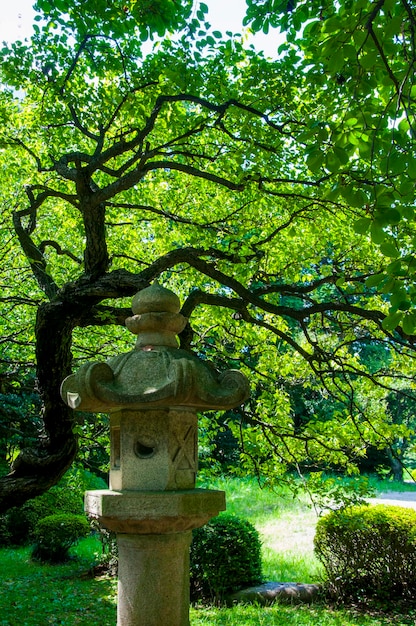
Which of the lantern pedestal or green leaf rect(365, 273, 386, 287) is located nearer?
green leaf rect(365, 273, 386, 287)

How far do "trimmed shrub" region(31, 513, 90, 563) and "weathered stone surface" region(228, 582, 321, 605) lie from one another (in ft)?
14.3

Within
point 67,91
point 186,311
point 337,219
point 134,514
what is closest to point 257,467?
point 186,311

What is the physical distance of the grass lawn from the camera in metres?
7.62

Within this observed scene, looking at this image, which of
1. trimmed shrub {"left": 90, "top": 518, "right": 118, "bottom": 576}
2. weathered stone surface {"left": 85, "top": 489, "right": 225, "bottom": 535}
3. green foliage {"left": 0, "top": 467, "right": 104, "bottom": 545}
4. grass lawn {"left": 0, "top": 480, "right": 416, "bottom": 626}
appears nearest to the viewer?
weathered stone surface {"left": 85, "top": 489, "right": 225, "bottom": 535}

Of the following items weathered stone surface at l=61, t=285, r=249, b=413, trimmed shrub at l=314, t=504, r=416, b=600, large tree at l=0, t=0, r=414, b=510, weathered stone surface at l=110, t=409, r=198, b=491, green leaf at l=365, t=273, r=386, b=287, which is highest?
large tree at l=0, t=0, r=414, b=510

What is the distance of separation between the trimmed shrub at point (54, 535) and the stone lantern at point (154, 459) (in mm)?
9091

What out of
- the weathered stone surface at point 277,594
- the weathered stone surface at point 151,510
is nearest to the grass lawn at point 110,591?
the weathered stone surface at point 277,594

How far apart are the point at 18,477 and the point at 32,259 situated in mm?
2339

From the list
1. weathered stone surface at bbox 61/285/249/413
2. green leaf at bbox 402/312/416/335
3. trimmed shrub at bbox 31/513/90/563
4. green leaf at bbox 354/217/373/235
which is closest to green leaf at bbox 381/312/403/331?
green leaf at bbox 402/312/416/335

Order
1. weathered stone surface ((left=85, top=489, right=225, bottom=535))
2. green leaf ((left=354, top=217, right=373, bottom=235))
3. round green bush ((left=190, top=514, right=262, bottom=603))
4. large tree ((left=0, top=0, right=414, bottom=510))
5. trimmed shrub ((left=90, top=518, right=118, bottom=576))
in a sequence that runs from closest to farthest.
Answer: green leaf ((left=354, top=217, right=373, bottom=235)) → weathered stone surface ((left=85, top=489, right=225, bottom=535)) → large tree ((left=0, top=0, right=414, bottom=510)) → round green bush ((left=190, top=514, right=262, bottom=603)) → trimmed shrub ((left=90, top=518, right=118, bottom=576))

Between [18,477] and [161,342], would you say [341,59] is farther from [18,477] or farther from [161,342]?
[18,477]

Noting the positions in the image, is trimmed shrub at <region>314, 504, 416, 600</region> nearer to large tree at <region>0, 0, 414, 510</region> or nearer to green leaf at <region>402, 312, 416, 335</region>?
large tree at <region>0, 0, 414, 510</region>

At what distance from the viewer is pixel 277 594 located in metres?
8.66

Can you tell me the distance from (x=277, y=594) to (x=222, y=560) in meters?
0.94
